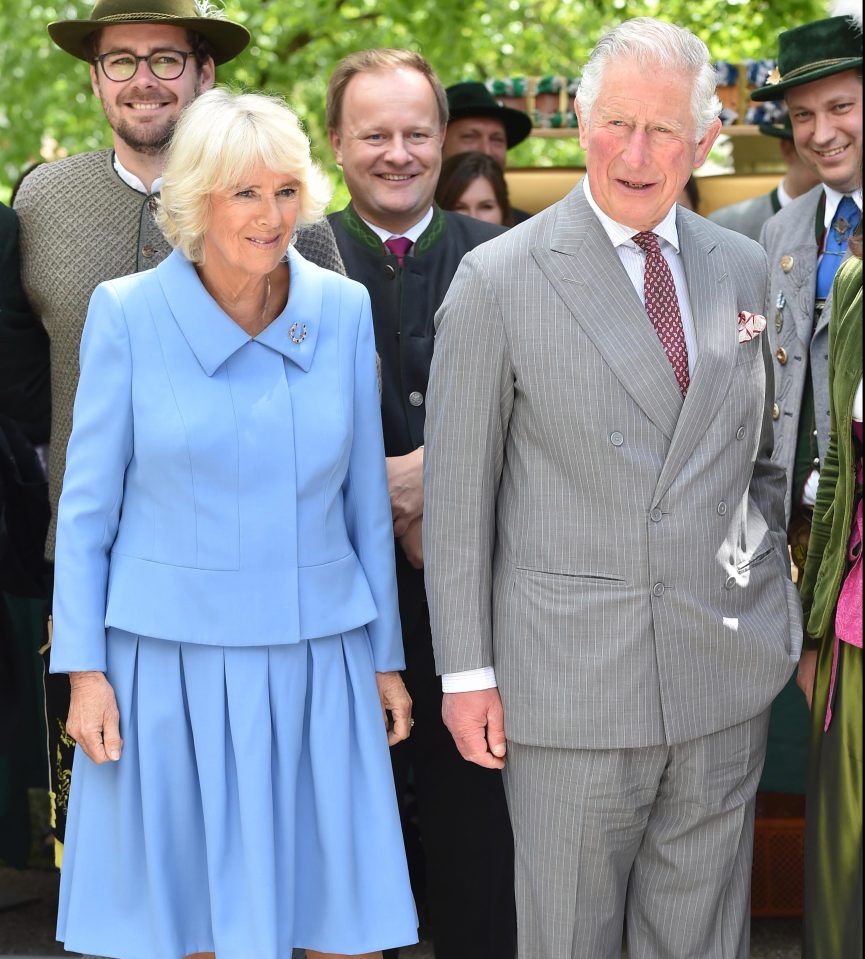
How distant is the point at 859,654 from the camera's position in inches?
104

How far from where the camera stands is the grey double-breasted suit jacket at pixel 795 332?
3.56 meters

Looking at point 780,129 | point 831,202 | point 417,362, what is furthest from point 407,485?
point 780,129

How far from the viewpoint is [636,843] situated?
2.70m

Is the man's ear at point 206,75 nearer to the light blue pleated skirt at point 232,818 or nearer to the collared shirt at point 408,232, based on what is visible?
the collared shirt at point 408,232

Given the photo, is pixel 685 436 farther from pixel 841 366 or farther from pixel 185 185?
pixel 185 185

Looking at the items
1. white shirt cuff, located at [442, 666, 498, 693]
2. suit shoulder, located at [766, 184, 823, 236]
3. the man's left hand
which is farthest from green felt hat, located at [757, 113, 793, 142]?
white shirt cuff, located at [442, 666, 498, 693]

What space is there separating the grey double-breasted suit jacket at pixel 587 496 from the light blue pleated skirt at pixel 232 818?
34 cm

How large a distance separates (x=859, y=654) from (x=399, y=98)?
1742 millimetres

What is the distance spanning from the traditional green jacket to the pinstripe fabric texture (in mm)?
254

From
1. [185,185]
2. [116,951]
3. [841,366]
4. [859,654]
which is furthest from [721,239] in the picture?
[116,951]

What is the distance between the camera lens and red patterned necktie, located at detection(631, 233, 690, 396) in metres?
2.60

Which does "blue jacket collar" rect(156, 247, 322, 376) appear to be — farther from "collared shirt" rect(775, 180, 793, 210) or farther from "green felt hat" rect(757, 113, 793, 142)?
"green felt hat" rect(757, 113, 793, 142)

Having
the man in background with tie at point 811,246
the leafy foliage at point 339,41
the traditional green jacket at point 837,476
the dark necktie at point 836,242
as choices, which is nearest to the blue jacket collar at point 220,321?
the traditional green jacket at point 837,476

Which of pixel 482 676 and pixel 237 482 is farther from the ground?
pixel 237 482
